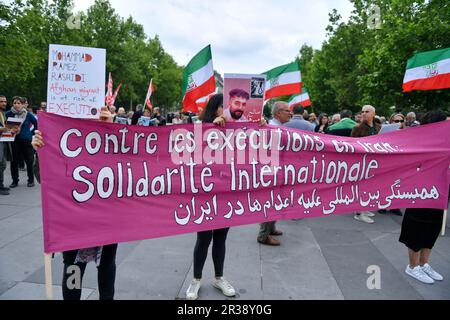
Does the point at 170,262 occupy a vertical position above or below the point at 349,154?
below

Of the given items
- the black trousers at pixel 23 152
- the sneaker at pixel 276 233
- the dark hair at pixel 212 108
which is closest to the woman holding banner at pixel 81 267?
the dark hair at pixel 212 108

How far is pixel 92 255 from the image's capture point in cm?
261

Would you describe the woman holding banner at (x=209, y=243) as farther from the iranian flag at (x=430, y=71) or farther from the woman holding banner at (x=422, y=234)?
the iranian flag at (x=430, y=71)

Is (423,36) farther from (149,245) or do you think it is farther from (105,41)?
(105,41)

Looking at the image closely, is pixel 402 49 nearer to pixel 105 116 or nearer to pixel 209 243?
pixel 209 243

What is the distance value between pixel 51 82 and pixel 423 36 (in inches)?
551

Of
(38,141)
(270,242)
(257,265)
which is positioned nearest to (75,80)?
(38,141)

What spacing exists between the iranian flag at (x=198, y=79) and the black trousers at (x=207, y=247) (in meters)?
2.19

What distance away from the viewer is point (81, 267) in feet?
8.34

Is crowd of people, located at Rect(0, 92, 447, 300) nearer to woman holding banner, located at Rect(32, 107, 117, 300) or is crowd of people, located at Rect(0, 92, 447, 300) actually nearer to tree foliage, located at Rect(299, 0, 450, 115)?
woman holding banner, located at Rect(32, 107, 117, 300)

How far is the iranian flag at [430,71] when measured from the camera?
14.9 feet

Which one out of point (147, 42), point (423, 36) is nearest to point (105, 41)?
→ point (147, 42)

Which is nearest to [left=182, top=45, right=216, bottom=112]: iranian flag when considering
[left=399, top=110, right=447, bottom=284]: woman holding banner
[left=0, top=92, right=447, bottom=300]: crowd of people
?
[left=0, top=92, right=447, bottom=300]: crowd of people

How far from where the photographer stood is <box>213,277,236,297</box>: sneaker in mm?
3218
